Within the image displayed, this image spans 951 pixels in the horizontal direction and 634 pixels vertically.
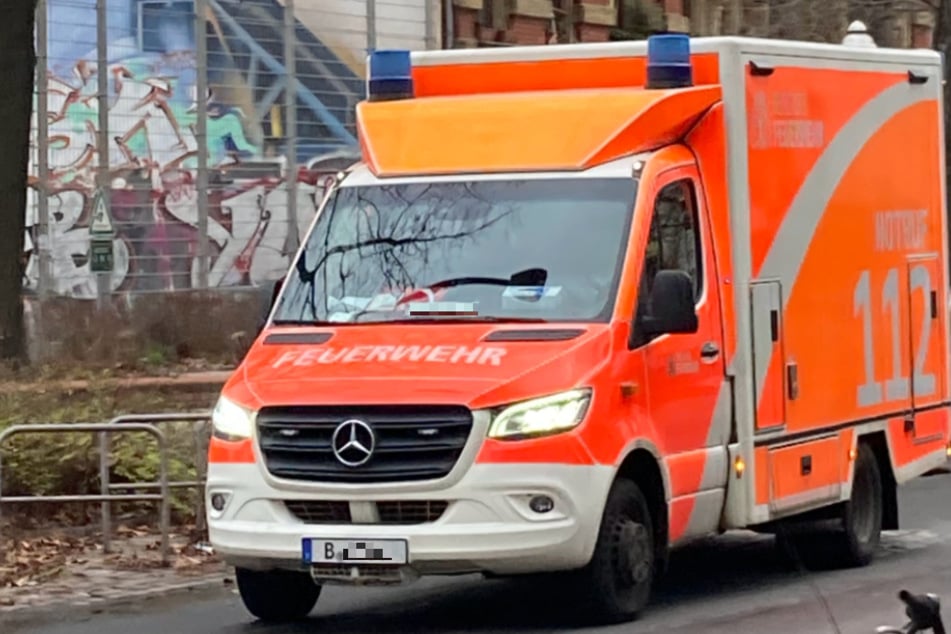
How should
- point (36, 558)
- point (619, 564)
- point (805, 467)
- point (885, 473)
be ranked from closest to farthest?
1. point (619, 564)
2. point (805, 467)
3. point (36, 558)
4. point (885, 473)

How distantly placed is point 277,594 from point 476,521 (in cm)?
159

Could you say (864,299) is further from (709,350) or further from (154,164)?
(154,164)

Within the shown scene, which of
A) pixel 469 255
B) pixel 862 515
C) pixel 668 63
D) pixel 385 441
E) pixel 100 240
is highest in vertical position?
pixel 668 63

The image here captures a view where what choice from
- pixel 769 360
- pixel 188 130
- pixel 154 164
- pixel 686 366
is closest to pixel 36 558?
pixel 686 366

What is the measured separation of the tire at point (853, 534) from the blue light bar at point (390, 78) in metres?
3.50

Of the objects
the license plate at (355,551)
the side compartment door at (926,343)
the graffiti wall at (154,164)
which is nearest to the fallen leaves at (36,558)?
the license plate at (355,551)

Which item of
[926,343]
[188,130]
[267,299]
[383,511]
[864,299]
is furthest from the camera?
[188,130]

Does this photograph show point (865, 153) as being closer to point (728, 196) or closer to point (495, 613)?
point (728, 196)

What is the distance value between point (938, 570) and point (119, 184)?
17965 mm

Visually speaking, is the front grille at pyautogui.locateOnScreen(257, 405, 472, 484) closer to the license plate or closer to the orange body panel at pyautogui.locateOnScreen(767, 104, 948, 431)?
the license plate

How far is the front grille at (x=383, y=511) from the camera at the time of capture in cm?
Answer: 991

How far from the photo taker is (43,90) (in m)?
27.6

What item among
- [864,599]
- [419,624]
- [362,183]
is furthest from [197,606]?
[864,599]

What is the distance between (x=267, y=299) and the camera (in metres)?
11.3
